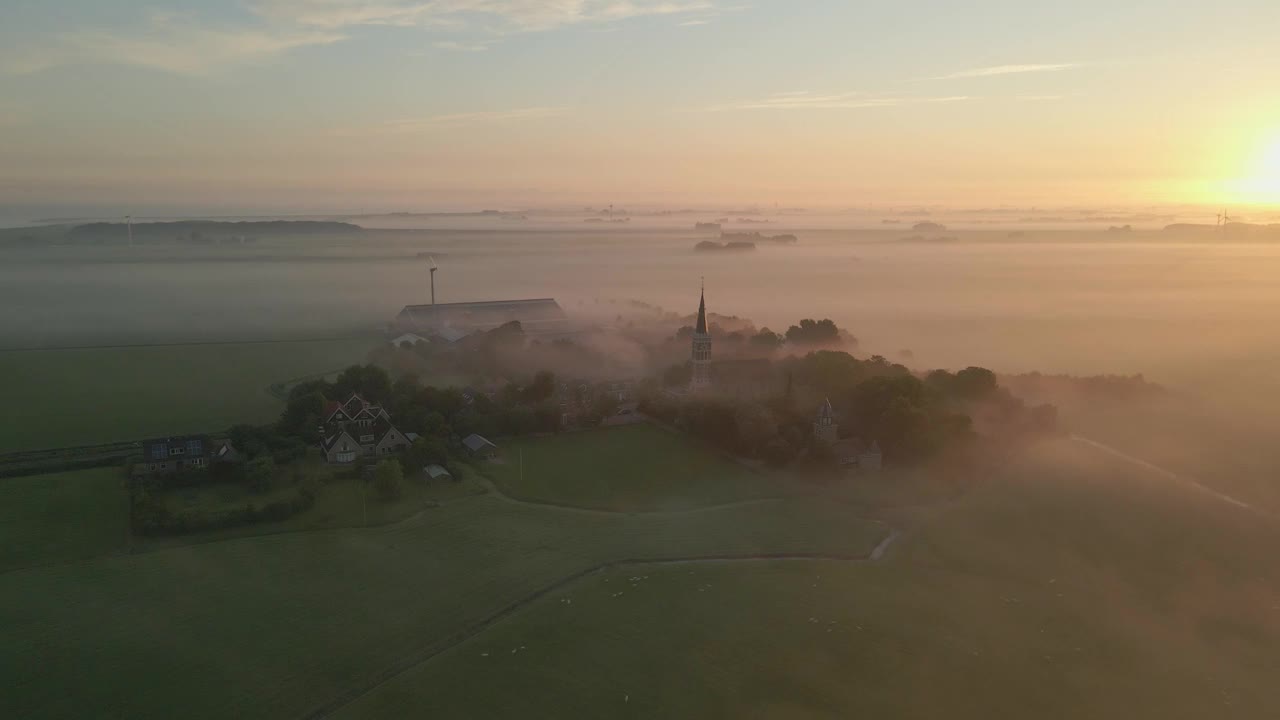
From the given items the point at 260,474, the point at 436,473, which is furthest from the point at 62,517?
the point at 436,473

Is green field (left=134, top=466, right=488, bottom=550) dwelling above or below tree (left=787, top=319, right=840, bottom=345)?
below

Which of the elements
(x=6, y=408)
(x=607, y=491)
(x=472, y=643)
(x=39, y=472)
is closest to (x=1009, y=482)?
(x=607, y=491)

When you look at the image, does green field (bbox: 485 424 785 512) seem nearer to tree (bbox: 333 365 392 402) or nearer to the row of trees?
the row of trees

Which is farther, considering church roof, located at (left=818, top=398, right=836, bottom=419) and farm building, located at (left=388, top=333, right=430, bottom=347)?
farm building, located at (left=388, top=333, right=430, bottom=347)

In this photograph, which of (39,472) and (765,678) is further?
(39,472)

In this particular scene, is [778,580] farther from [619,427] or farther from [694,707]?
[619,427]

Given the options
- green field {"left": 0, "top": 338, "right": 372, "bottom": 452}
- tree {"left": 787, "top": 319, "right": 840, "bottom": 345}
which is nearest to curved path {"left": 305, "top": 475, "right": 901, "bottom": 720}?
green field {"left": 0, "top": 338, "right": 372, "bottom": 452}
